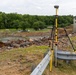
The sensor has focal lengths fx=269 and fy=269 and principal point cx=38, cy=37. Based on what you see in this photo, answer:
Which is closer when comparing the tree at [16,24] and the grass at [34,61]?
the grass at [34,61]

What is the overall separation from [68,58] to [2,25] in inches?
3136

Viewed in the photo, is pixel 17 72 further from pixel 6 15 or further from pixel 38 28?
pixel 6 15

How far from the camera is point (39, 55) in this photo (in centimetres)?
1025

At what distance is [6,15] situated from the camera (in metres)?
95.0

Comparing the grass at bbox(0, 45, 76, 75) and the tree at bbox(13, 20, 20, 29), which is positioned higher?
the grass at bbox(0, 45, 76, 75)

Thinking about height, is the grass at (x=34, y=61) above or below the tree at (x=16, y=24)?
above

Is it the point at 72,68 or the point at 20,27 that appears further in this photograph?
the point at 20,27

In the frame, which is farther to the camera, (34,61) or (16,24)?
(16,24)

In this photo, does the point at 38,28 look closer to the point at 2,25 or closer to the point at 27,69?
the point at 2,25

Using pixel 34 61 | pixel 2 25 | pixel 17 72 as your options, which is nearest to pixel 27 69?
pixel 17 72

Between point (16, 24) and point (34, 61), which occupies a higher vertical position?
point (34, 61)

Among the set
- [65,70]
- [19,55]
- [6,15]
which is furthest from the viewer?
[6,15]

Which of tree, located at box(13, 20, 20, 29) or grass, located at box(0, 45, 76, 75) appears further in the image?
tree, located at box(13, 20, 20, 29)

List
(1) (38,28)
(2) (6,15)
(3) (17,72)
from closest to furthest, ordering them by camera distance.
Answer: (3) (17,72) → (1) (38,28) → (2) (6,15)
